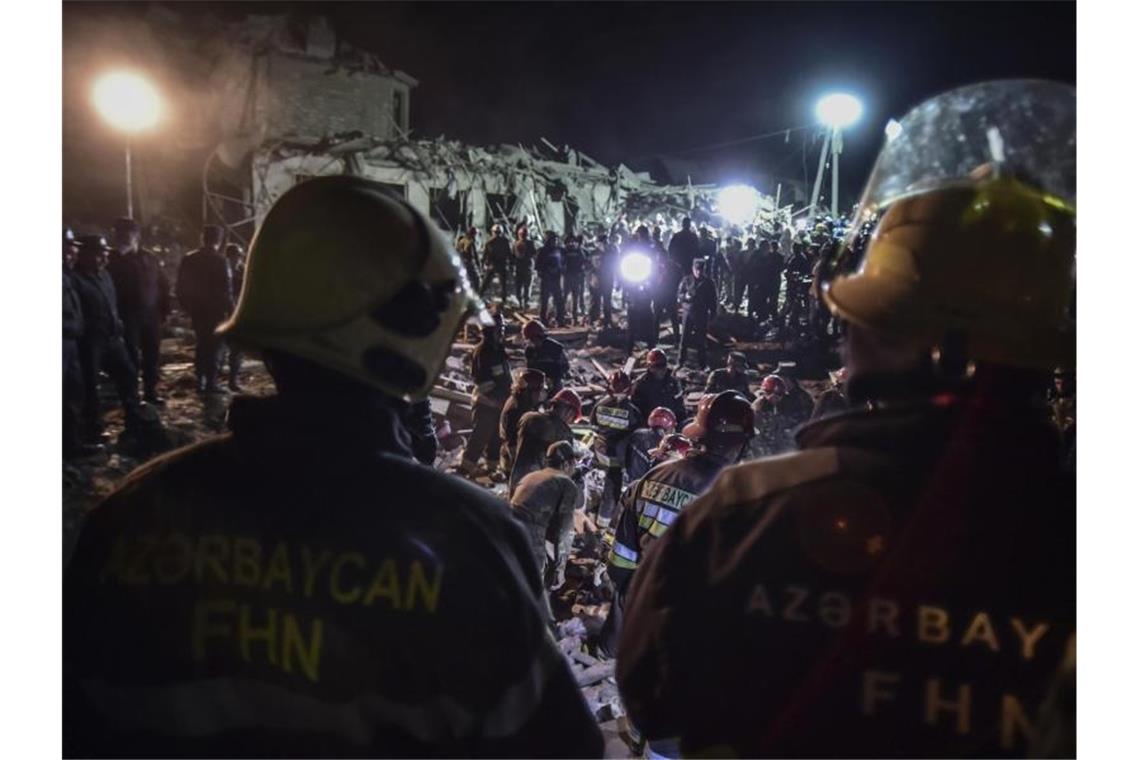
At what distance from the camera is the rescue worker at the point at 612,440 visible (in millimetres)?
8039

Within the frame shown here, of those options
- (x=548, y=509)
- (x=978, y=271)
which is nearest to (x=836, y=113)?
(x=548, y=509)

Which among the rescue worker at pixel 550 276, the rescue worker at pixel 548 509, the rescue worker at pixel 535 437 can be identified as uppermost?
the rescue worker at pixel 550 276

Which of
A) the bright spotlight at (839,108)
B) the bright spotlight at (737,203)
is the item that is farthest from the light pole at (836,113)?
the bright spotlight at (737,203)

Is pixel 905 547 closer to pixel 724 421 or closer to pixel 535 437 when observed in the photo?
pixel 724 421

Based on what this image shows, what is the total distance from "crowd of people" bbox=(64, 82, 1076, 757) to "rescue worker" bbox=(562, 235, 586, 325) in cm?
1221

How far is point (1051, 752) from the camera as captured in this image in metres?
1.12

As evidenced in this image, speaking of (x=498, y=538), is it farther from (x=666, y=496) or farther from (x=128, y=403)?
(x=128, y=403)

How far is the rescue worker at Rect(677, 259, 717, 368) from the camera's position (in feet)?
41.2

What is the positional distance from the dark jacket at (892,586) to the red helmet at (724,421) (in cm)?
289

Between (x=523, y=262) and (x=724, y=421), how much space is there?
943 centimetres

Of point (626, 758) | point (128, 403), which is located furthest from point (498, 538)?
point (128, 403)

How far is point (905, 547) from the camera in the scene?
1.52m

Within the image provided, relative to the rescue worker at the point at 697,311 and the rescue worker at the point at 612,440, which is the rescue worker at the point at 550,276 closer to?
Result: the rescue worker at the point at 697,311

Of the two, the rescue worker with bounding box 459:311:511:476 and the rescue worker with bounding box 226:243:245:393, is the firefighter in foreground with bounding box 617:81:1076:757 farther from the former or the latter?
A: the rescue worker with bounding box 226:243:245:393
